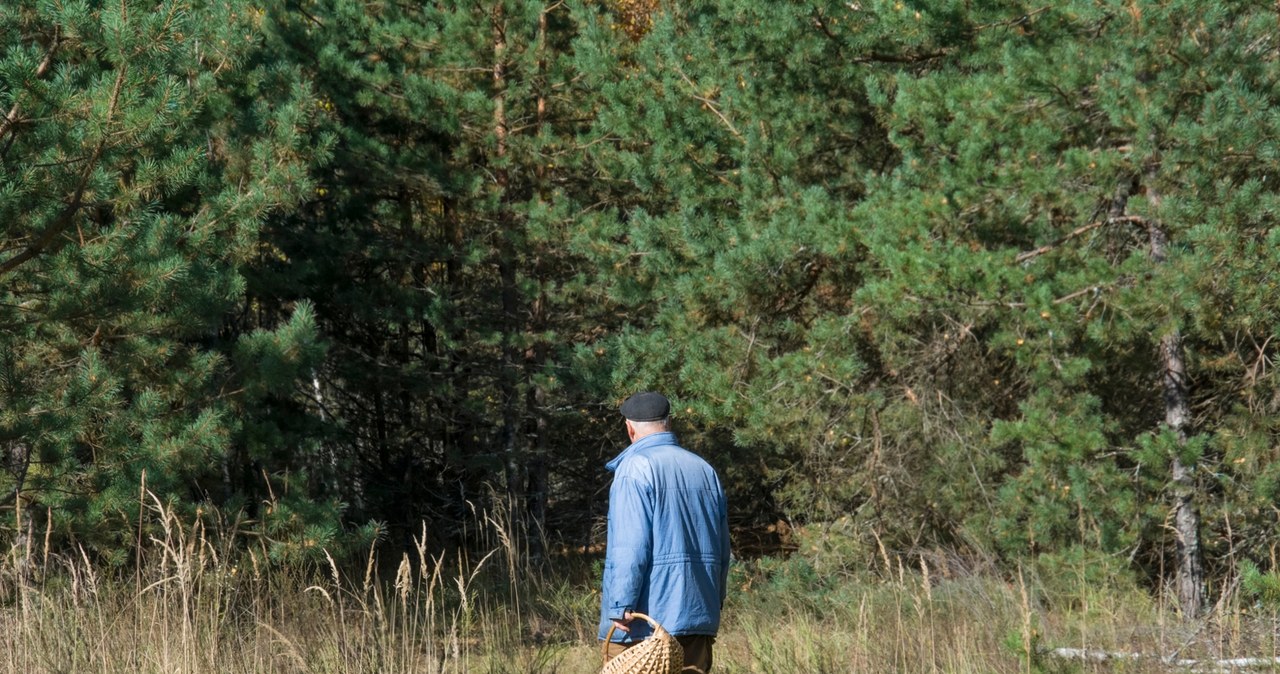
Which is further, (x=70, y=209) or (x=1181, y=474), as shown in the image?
(x=1181, y=474)

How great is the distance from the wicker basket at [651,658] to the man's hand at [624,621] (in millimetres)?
231

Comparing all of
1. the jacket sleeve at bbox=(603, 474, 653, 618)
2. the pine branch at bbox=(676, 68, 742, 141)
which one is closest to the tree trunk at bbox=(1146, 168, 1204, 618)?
the pine branch at bbox=(676, 68, 742, 141)

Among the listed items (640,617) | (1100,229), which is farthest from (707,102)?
(640,617)

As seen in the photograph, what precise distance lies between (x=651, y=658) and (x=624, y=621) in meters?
0.35

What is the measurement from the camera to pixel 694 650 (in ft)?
13.4

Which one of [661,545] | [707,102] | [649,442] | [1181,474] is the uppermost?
[707,102]

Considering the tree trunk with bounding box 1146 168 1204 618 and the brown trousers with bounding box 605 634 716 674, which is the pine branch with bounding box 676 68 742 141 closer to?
the tree trunk with bounding box 1146 168 1204 618

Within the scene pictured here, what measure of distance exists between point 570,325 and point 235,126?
4490 mm

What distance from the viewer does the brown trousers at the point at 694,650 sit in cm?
403

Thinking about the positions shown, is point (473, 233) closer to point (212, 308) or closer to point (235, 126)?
point (235, 126)

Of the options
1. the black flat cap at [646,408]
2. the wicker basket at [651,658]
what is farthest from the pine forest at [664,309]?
the black flat cap at [646,408]

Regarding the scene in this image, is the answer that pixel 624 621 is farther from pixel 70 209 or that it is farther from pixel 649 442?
pixel 70 209

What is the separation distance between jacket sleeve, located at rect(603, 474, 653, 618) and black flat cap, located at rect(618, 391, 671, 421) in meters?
0.24

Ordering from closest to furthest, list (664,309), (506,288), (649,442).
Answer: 1. (649,442)
2. (664,309)
3. (506,288)
